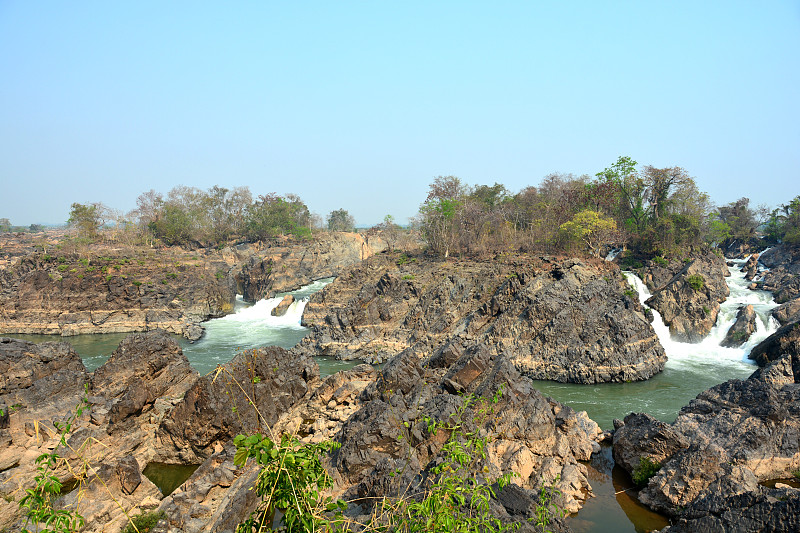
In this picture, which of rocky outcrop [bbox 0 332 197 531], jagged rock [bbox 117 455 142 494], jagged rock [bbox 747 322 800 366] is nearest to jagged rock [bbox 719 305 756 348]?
jagged rock [bbox 747 322 800 366]

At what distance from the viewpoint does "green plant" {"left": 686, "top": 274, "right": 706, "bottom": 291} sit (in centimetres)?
2883

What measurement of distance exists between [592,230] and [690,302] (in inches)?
348

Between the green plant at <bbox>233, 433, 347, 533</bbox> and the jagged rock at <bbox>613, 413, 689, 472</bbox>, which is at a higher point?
the green plant at <bbox>233, 433, 347, 533</bbox>

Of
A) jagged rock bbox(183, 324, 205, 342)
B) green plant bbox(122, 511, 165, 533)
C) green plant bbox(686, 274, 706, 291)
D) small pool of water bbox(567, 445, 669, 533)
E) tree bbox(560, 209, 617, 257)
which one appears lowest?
small pool of water bbox(567, 445, 669, 533)

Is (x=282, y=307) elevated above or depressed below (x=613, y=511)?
above

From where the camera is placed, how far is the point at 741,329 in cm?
2733

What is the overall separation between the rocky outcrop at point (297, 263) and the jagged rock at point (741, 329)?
4017 centimetres

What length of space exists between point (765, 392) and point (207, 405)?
58.3 ft

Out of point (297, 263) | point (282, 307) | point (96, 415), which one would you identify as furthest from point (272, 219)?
point (96, 415)

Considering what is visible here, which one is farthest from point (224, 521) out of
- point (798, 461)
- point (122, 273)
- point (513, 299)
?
point (122, 273)

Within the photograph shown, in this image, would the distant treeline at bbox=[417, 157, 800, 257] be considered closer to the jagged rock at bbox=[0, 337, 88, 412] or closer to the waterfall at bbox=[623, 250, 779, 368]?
the waterfall at bbox=[623, 250, 779, 368]

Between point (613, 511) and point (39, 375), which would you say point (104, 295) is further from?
point (613, 511)

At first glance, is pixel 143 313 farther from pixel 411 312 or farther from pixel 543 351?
pixel 543 351

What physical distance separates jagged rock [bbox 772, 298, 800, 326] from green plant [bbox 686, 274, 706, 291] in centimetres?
412
